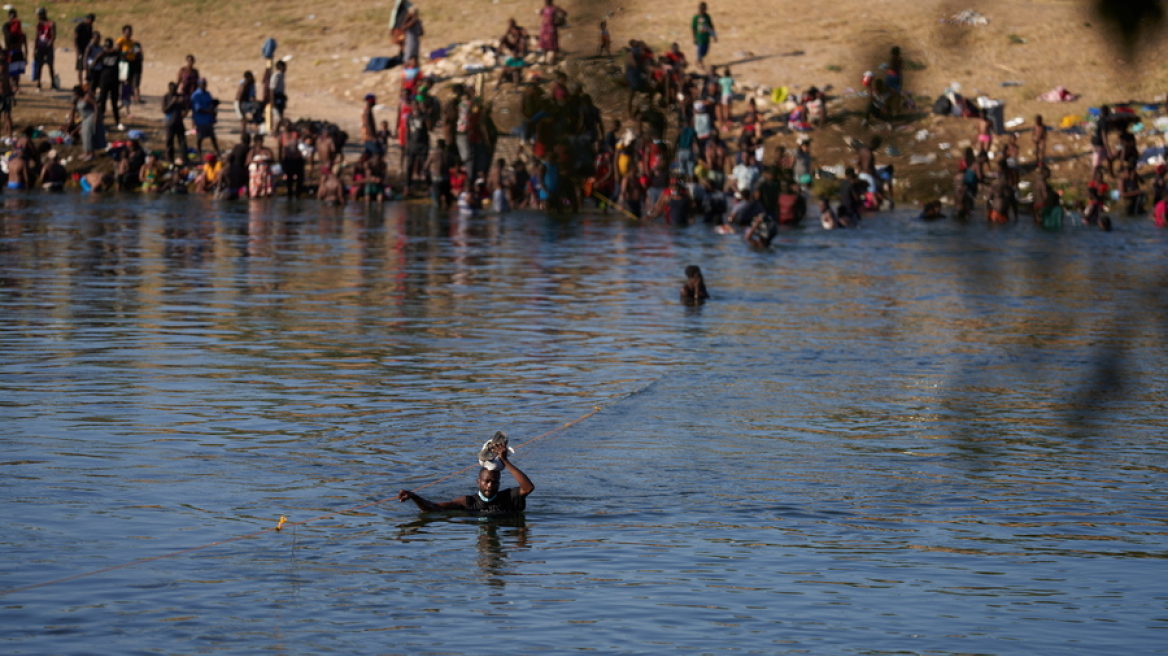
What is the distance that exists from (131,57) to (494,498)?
31048 millimetres

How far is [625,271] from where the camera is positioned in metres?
26.1

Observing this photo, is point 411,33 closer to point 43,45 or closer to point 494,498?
point 43,45

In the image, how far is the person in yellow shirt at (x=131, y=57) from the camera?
3809 cm

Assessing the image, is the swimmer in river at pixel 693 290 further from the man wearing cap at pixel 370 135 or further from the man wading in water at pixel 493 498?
the man wearing cap at pixel 370 135

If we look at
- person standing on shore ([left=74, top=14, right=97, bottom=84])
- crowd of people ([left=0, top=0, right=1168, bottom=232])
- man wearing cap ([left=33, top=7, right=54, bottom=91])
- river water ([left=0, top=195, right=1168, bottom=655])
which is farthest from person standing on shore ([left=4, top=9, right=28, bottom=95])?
river water ([left=0, top=195, right=1168, bottom=655])

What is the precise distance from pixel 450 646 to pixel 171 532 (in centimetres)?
264

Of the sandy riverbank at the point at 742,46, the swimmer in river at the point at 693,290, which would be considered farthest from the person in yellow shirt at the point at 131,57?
the swimmer in river at the point at 693,290

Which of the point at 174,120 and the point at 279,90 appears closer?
the point at 174,120

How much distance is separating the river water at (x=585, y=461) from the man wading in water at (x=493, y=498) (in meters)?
0.11

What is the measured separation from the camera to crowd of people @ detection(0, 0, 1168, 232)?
1340 inches

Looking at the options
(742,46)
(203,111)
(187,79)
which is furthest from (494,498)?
(742,46)

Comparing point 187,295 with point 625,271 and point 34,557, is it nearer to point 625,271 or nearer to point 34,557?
point 625,271

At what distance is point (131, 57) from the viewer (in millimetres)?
38875

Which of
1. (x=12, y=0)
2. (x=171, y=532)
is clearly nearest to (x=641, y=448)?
(x=171, y=532)
